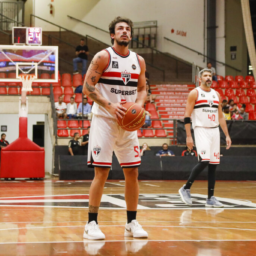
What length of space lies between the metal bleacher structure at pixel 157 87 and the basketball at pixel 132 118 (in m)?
10.4

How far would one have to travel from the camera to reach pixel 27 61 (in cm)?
1373

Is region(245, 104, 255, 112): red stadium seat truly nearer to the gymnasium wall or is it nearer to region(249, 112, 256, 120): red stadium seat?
region(249, 112, 256, 120): red stadium seat

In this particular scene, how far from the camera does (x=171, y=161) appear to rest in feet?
45.0

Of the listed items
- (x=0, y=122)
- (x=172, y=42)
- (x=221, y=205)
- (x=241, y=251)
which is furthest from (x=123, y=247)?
(x=172, y=42)

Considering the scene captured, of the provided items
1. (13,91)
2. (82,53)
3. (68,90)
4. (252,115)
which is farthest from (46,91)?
(252,115)

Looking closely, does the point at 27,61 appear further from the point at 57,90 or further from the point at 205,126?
the point at 205,126

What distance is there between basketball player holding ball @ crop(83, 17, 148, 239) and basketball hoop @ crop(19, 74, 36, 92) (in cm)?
913

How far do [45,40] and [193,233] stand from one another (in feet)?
67.9

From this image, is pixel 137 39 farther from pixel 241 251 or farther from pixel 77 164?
pixel 241 251

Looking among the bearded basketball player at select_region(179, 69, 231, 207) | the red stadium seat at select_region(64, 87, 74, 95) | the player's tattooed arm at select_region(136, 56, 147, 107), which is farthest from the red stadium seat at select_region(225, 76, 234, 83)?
the player's tattooed arm at select_region(136, 56, 147, 107)

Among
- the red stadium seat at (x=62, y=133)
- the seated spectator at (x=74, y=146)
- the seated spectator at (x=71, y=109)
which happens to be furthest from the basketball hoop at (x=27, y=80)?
the seated spectator at (x=71, y=109)

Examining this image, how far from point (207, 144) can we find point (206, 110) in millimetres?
506

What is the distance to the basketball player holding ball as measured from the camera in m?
4.28

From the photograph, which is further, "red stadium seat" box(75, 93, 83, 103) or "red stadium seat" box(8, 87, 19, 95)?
"red stadium seat" box(75, 93, 83, 103)
